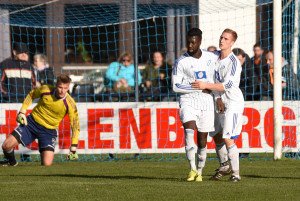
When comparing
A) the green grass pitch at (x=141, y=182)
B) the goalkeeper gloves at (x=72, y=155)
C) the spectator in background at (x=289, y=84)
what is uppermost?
the spectator in background at (x=289, y=84)

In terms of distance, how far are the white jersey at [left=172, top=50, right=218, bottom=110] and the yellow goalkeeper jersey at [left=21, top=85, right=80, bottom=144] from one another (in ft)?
13.0

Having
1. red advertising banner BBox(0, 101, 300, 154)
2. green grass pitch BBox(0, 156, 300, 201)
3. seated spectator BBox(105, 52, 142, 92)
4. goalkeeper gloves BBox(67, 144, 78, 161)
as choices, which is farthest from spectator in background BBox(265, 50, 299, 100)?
goalkeeper gloves BBox(67, 144, 78, 161)

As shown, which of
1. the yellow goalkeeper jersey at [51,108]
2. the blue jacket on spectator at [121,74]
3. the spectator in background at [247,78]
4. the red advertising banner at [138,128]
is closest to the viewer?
the yellow goalkeeper jersey at [51,108]

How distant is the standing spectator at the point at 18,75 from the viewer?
20.9 m

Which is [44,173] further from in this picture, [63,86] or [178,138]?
[178,138]

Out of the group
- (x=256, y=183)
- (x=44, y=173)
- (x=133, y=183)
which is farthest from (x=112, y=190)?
(x=44, y=173)

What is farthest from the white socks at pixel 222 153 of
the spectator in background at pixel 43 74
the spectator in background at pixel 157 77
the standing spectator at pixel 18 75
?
the spectator in background at pixel 43 74

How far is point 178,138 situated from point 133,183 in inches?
230

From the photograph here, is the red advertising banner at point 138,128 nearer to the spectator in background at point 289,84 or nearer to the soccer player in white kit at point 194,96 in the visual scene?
the spectator in background at point 289,84

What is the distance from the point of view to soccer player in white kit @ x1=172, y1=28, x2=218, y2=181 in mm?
13797

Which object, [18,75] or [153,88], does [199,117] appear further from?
[18,75]

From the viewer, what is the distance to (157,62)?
2172 centimetres

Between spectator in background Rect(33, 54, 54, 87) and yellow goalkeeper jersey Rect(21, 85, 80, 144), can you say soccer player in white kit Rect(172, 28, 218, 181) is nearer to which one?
yellow goalkeeper jersey Rect(21, 85, 80, 144)

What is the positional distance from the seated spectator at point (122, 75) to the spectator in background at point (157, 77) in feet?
0.72
